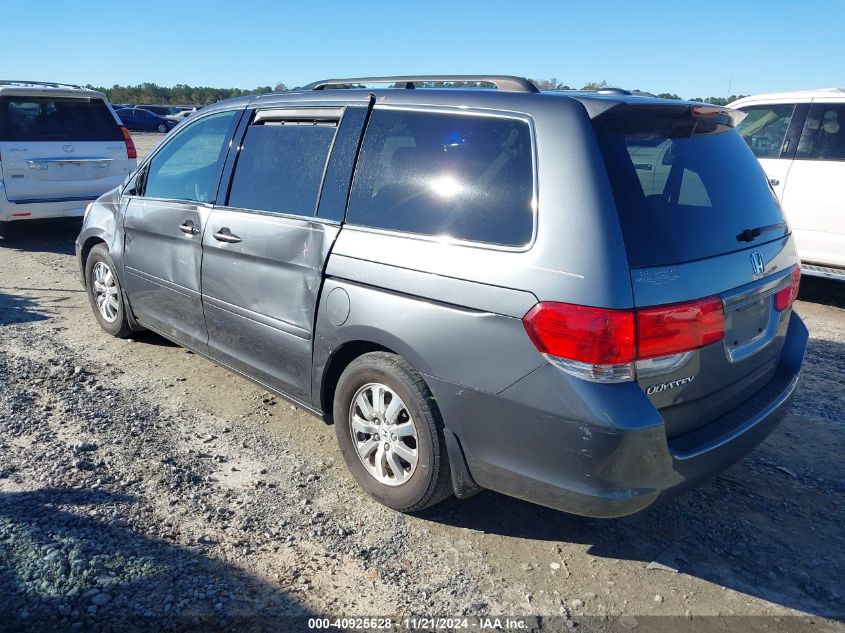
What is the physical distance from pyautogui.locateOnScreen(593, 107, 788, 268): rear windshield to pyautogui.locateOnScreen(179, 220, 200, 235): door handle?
8.60ft

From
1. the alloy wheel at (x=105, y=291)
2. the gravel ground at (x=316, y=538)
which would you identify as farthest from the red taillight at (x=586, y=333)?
the alloy wheel at (x=105, y=291)

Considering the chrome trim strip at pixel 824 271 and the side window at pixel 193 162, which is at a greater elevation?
the side window at pixel 193 162

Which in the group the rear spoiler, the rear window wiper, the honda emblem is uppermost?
the rear spoiler

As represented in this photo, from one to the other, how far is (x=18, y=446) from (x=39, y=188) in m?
5.78

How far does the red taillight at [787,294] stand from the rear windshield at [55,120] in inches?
337

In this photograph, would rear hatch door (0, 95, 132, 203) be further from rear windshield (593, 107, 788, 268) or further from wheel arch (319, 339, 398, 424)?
rear windshield (593, 107, 788, 268)

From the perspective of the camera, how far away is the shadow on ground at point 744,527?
2.90 m

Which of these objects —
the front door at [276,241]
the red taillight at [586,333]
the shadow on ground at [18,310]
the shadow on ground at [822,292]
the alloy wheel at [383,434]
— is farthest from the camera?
the shadow on ground at [822,292]

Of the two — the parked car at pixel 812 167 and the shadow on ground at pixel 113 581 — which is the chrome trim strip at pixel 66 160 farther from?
the parked car at pixel 812 167

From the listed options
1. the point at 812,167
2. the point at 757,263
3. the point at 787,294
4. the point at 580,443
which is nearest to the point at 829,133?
the point at 812,167

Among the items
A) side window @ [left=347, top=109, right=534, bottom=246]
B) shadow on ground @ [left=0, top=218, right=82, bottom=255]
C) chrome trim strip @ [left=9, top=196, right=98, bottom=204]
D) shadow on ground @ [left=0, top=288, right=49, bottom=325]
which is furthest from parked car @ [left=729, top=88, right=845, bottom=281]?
shadow on ground @ [left=0, top=218, right=82, bottom=255]

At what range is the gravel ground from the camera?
2.66 metres

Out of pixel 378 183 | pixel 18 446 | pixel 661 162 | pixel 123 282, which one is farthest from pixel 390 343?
pixel 123 282

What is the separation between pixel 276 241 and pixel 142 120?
40.2 m
